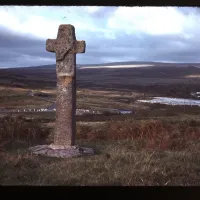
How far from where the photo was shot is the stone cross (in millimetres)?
10586

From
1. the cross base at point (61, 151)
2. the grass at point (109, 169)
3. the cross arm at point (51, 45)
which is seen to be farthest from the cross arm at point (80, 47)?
the grass at point (109, 169)

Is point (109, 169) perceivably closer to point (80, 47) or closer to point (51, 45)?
point (80, 47)

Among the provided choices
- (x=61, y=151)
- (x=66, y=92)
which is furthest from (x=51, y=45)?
(x=61, y=151)

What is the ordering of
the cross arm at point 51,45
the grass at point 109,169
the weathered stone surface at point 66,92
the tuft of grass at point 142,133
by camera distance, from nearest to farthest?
the grass at point 109,169 < the weathered stone surface at point 66,92 < the cross arm at point 51,45 < the tuft of grass at point 142,133

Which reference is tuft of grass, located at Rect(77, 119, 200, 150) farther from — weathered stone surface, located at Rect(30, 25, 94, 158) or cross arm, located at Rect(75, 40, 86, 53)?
cross arm, located at Rect(75, 40, 86, 53)

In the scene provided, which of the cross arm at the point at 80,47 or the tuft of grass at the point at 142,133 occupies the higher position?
the cross arm at the point at 80,47

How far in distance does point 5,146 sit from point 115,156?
3.99 m

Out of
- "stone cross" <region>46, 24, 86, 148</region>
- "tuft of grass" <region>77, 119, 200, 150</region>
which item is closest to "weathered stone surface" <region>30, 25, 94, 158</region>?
"stone cross" <region>46, 24, 86, 148</region>

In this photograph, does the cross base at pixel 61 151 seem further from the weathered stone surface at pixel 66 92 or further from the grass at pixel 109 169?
the grass at pixel 109 169

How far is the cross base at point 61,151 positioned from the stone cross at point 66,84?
0.58 feet

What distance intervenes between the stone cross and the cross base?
177mm

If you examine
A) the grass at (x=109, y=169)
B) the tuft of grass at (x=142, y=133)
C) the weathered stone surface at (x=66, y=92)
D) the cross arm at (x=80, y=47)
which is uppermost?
the cross arm at (x=80, y=47)

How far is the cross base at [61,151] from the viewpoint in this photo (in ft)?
33.3

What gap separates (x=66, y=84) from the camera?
10.6 meters
